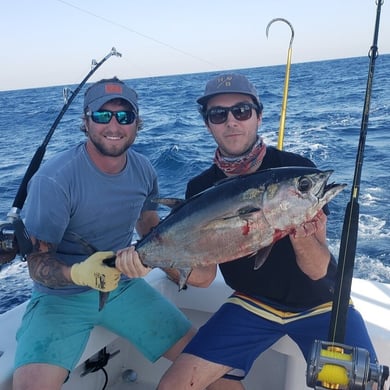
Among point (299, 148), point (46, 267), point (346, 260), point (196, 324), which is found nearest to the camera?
point (346, 260)

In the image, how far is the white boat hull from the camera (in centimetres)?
237

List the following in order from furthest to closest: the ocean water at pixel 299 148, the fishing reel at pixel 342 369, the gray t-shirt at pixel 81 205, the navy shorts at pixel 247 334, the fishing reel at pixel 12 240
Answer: the ocean water at pixel 299 148 → the gray t-shirt at pixel 81 205 → the navy shorts at pixel 247 334 → the fishing reel at pixel 12 240 → the fishing reel at pixel 342 369

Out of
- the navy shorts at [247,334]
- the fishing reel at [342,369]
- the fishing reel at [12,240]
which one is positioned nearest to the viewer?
the fishing reel at [342,369]

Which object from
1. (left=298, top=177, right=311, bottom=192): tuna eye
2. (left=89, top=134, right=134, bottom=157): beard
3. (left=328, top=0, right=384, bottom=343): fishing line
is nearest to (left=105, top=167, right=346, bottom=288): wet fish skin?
(left=298, top=177, right=311, bottom=192): tuna eye

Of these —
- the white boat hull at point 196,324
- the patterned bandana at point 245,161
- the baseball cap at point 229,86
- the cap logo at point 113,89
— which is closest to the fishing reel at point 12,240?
the white boat hull at point 196,324

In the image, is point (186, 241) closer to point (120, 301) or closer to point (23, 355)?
point (120, 301)

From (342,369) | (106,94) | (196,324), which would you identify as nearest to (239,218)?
(342,369)

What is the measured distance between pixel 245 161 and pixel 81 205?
0.92 m

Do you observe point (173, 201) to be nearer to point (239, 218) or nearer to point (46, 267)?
point (239, 218)

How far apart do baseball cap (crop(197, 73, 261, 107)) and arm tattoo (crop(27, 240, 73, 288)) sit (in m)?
1.18

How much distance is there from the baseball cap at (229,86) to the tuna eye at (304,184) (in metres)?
0.78

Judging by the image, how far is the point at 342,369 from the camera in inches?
67.8

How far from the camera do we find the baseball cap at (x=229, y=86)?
2.41m

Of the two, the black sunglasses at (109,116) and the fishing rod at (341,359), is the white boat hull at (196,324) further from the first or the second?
the black sunglasses at (109,116)
